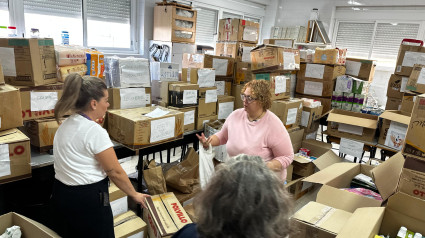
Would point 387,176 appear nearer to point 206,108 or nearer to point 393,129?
point 393,129

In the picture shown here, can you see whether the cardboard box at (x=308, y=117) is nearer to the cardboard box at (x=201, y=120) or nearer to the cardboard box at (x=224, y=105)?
the cardboard box at (x=224, y=105)

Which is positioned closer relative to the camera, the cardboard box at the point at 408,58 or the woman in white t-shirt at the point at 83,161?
the woman in white t-shirt at the point at 83,161

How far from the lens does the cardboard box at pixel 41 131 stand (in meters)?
1.86

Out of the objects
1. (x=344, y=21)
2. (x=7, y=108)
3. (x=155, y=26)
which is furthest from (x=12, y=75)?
(x=344, y=21)

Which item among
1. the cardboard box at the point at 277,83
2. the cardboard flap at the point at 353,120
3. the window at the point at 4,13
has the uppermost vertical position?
the window at the point at 4,13

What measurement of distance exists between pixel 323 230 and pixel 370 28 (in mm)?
5906

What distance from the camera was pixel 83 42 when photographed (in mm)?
4340

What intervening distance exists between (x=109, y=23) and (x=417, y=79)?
423 cm

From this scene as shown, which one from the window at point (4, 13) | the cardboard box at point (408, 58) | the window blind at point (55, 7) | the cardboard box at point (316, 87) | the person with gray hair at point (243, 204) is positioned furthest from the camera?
the window blind at point (55, 7)

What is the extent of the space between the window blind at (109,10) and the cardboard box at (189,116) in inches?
111

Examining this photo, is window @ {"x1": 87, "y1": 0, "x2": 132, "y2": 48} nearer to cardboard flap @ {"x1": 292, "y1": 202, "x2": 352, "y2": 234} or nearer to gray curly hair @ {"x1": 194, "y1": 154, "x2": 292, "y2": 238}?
cardboard flap @ {"x1": 292, "y1": 202, "x2": 352, "y2": 234}

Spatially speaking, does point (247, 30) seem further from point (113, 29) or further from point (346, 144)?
point (113, 29)

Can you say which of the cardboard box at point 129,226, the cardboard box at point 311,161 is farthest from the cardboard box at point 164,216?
the cardboard box at point 311,161

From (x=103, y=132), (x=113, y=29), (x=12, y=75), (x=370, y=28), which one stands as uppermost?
(x=370, y=28)
